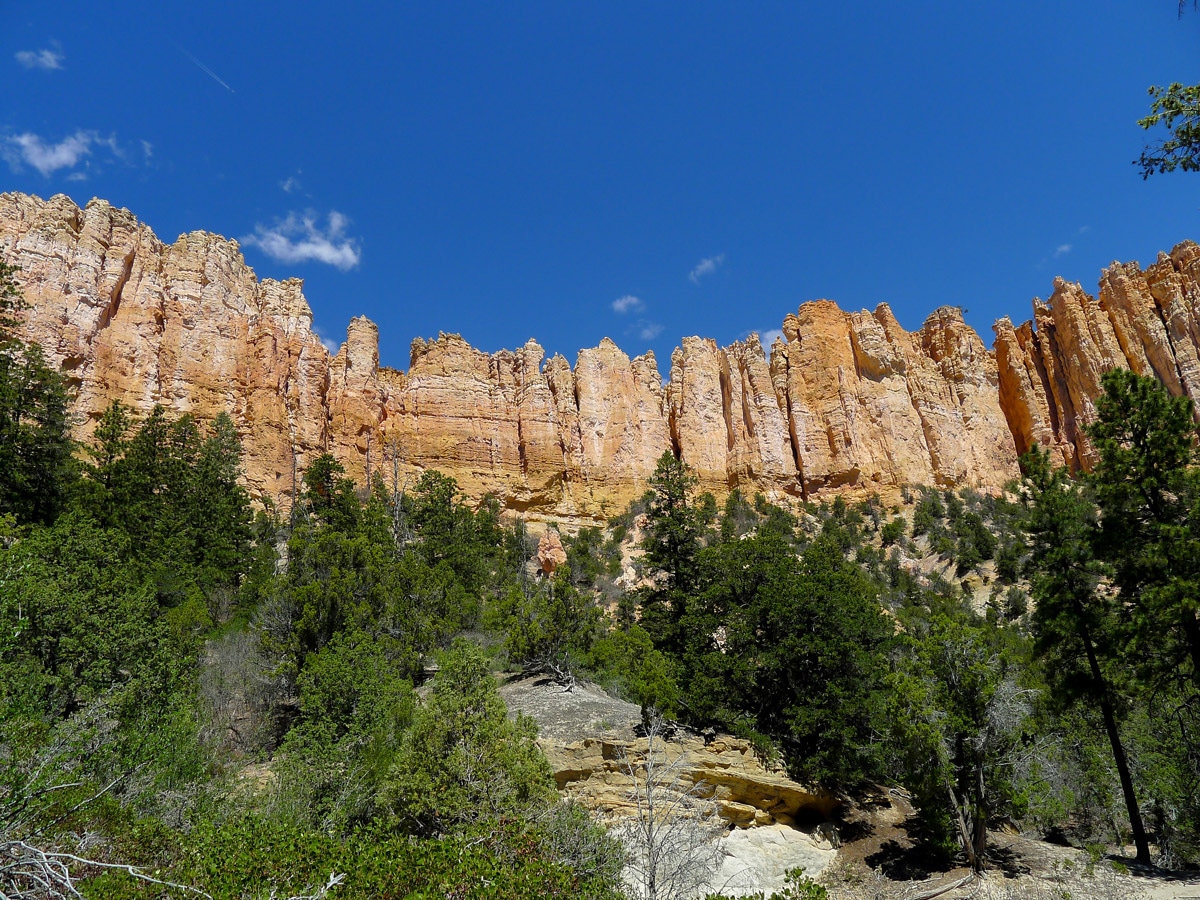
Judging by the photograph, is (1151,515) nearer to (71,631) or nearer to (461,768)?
(461,768)

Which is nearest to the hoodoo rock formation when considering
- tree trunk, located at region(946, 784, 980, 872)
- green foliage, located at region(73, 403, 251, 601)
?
green foliage, located at region(73, 403, 251, 601)

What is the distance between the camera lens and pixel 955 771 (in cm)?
1505

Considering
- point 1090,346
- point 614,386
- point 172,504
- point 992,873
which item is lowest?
point 992,873

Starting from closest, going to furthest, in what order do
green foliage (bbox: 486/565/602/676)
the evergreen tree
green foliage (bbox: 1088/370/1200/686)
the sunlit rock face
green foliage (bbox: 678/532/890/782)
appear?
green foliage (bbox: 1088/370/1200/686), the evergreen tree, green foliage (bbox: 678/532/890/782), green foliage (bbox: 486/565/602/676), the sunlit rock face

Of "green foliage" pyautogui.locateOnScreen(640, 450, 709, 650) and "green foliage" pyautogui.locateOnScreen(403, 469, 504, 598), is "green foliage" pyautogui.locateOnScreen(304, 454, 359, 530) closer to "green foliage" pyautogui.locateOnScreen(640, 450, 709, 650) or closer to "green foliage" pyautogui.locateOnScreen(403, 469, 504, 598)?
"green foliage" pyautogui.locateOnScreen(403, 469, 504, 598)

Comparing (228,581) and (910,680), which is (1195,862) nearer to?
(910,680)

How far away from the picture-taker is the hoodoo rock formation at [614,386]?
47094 mm

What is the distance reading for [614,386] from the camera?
203 ft

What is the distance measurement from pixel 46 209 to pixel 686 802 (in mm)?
54390

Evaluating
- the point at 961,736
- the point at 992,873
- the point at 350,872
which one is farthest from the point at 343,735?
the point at 992,873

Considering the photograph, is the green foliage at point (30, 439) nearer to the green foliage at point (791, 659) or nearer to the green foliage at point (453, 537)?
the green foliage at point (453, 537)

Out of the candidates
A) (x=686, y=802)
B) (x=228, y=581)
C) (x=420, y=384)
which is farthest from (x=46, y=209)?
(x=686, y=802)

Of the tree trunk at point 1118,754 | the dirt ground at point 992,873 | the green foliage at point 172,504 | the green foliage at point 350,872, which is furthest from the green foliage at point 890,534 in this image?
the green foliage at point 350,872

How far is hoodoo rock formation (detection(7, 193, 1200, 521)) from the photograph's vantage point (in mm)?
A: 47094
